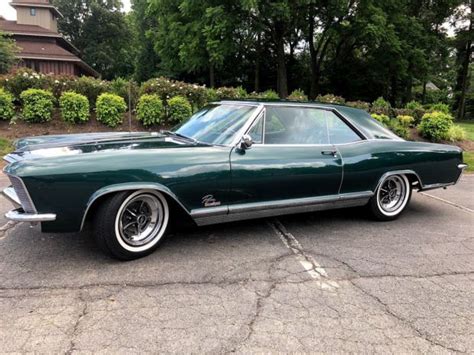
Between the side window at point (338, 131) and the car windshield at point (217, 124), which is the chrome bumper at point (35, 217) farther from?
the side window at point (338, 131)

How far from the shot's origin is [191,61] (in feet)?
69.1

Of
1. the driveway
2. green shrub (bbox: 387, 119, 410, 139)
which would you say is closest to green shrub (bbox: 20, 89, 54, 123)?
the driveway

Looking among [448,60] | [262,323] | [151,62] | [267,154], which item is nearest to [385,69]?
[448,60]

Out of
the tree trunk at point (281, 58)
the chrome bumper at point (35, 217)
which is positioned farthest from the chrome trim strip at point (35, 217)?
the tree trunk at point (281, 58)

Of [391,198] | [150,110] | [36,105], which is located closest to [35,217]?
[391,198]

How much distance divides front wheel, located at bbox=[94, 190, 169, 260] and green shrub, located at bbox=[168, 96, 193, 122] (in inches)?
288

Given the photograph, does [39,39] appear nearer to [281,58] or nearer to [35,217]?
[281,58]

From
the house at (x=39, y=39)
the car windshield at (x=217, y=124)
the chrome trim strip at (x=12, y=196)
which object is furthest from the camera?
the house at (x=39, y=39)

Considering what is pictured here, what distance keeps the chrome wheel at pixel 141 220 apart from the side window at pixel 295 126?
1.30 metres

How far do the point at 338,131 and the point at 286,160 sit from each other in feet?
3.13

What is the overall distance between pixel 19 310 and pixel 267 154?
2459 mm

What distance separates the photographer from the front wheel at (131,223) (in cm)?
324

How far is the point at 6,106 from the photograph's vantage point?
9.94m

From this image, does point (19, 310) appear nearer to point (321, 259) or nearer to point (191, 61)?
point (321, 259)
